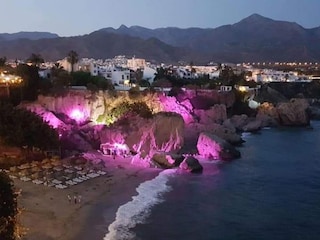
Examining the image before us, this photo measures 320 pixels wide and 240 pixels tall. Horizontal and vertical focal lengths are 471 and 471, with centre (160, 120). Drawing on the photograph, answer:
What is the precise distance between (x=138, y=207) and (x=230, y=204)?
658 cm

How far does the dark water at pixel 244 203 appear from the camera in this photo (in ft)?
88.2

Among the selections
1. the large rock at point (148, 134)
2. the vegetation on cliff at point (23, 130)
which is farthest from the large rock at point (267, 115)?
the vegetation on cliff at point (23, 130)

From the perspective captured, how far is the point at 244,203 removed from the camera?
33094mm

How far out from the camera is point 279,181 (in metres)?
40.5

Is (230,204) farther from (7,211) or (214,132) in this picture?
(214,132)

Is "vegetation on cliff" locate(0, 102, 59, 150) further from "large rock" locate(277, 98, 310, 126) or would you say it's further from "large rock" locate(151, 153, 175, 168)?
"large rock" locate(277, 98, 310, 126)

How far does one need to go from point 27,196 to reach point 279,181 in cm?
2130

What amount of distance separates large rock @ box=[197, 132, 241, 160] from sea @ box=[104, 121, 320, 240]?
1.28m

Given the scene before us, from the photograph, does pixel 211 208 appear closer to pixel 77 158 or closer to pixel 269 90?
pixel 77 158

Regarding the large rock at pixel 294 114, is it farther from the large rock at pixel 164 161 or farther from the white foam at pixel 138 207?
the white foam at pixel 138 207

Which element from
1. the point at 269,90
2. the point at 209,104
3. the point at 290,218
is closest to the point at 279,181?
the point at 290,218

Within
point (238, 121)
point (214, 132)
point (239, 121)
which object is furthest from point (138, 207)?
point (239, 121)

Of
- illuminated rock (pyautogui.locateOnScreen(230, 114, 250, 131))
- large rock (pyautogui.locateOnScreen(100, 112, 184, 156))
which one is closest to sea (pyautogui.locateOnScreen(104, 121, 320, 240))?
large rock (pyautogui.locateOnScreen(100, 112, 184, 156))

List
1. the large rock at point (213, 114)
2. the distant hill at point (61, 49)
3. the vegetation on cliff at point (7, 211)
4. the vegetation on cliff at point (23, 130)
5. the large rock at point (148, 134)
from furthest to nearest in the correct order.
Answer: the distant hill at point (61, 49), the large rock at point (213, 114), the large rock at point (148, 134), the vegetation on cliff at point (23, 130), the vegetation on cliff at point (7, 211)
